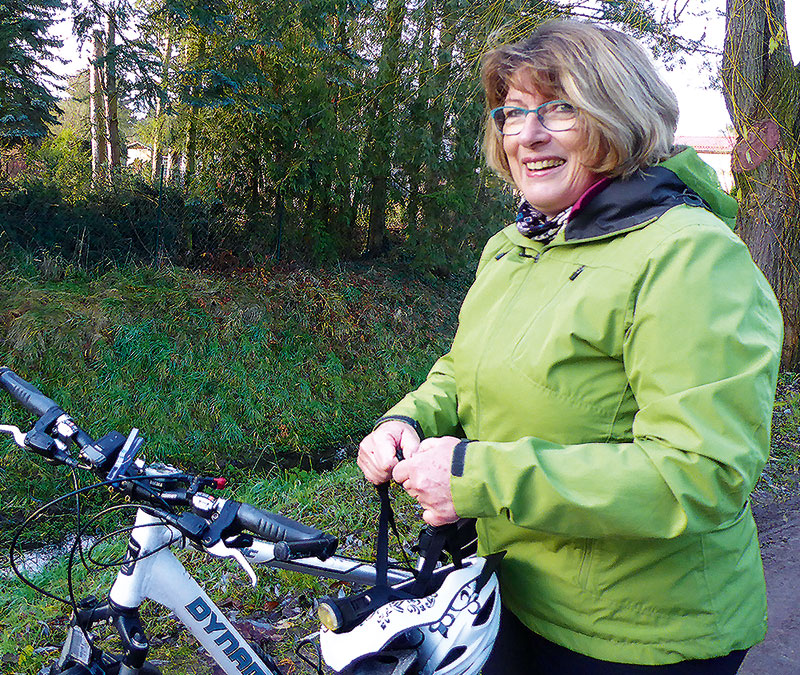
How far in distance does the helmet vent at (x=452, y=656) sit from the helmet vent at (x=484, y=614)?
5 centimetres

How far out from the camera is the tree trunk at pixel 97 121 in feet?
30.6

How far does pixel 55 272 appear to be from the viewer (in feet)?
28.8

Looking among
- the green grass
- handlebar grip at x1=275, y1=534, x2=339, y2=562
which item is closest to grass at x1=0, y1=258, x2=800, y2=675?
the green grass

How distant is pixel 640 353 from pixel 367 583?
3.84ft

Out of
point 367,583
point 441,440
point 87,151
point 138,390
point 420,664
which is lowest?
point 138,390

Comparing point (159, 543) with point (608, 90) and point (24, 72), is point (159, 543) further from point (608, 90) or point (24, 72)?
point (24, 72)

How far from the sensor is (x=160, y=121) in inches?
363

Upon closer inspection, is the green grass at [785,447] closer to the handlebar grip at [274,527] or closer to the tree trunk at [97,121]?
the handlebar grip at [274,527]

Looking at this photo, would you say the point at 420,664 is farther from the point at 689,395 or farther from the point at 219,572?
the point at 219,572

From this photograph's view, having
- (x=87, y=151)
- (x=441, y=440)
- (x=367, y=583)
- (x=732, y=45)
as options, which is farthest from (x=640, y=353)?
(x=87, y=151)

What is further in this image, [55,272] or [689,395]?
[55,272]

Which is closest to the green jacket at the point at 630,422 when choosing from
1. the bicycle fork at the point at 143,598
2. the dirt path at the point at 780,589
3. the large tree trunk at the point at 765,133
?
the bicycle fork at the point at 143,598

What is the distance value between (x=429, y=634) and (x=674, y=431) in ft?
1.99

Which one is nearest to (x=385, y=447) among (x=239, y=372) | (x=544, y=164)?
(x=544, y=164)
